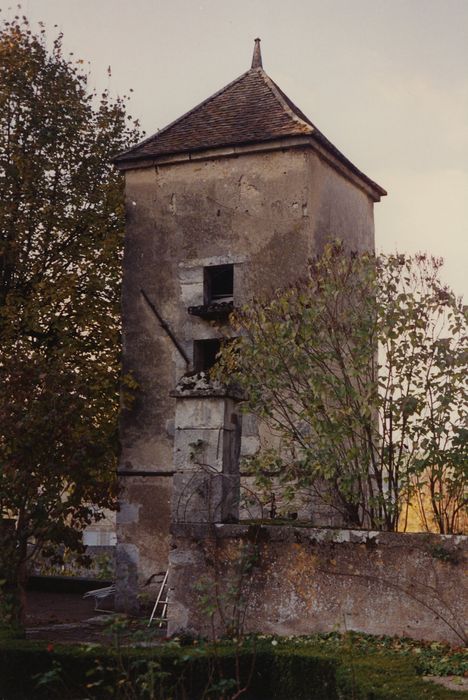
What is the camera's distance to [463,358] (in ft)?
28.1

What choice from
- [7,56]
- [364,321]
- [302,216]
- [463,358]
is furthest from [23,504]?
[7,56]

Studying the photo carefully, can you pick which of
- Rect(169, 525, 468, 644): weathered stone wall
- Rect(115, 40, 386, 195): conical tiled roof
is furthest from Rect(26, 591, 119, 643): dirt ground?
Rect(115, 40, 386, 195): conical tiled roof

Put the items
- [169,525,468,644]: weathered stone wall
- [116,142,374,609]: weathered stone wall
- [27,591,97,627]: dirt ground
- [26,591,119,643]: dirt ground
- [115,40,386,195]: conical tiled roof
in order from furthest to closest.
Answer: [115,40,386,195]: conical tiled roof < [116,142,374,609]: weathered stone wall < [27,591,97,627]: dirt ground < [26,591,119,643]: dirt ground < [169,525,468,644]: weathered stone wall

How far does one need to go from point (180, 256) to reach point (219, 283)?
0.84 m

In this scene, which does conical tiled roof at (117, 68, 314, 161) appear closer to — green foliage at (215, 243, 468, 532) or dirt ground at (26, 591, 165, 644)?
green foliage at (215, 243, 468, 532)

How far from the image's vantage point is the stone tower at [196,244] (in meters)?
14.2

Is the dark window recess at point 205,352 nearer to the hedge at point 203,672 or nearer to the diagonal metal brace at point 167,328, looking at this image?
the diagonal metal brace at point 167,328

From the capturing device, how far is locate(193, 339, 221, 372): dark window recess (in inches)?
576

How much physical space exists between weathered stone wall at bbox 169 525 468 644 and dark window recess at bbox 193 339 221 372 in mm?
6360

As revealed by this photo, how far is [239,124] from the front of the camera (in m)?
15.3

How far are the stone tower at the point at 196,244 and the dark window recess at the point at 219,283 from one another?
2 centimetres

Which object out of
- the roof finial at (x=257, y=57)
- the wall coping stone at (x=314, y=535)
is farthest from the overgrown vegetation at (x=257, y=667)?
the roof finial at (x=257, y=57)

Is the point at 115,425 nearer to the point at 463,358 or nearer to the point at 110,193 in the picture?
the point at 110,193

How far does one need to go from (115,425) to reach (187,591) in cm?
879
